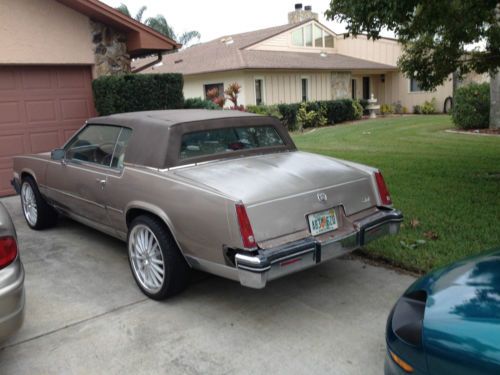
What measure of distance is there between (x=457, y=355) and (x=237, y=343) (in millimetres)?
1750

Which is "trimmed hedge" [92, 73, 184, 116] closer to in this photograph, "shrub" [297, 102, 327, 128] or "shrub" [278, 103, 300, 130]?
"shrub" [278, 103, 300, 130]

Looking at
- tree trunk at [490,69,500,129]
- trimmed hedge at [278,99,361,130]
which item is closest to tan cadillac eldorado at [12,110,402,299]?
tree trunk at [490,69,500,129]

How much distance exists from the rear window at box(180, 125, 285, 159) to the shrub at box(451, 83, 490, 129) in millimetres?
13011

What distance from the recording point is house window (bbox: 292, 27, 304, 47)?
26.4m

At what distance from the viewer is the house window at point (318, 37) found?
27.9 metres

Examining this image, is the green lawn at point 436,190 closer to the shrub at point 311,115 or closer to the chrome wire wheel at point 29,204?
the chrome wire wheel at point 29,204

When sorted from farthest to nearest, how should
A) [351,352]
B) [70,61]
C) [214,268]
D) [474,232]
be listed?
[70,61], [474,232], [214,268], [351,352]

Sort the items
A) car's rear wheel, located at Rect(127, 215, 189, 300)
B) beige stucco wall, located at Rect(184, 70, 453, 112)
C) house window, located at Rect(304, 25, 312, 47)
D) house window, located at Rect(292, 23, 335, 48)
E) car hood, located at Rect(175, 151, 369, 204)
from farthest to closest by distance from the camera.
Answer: house window, located at Rect(304, 25, 312, 47), house window, located at Rect(292, 23, 335, 48), beige stucco wall, located at Rect(184, 70, 453, 112), car's rear wheel, located at Rect(127, 215, 189, 300), car hood, located at Rect(175, 151, 369, 204)

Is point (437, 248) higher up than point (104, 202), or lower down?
lower down

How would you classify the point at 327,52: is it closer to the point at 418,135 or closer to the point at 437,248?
the point at 418,135

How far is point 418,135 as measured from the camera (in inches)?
601

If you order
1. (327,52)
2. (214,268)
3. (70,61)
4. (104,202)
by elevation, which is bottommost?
(214,268)

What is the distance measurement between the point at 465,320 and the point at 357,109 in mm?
23366

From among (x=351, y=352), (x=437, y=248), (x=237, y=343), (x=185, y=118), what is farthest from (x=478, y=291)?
(x=185, y=118)
